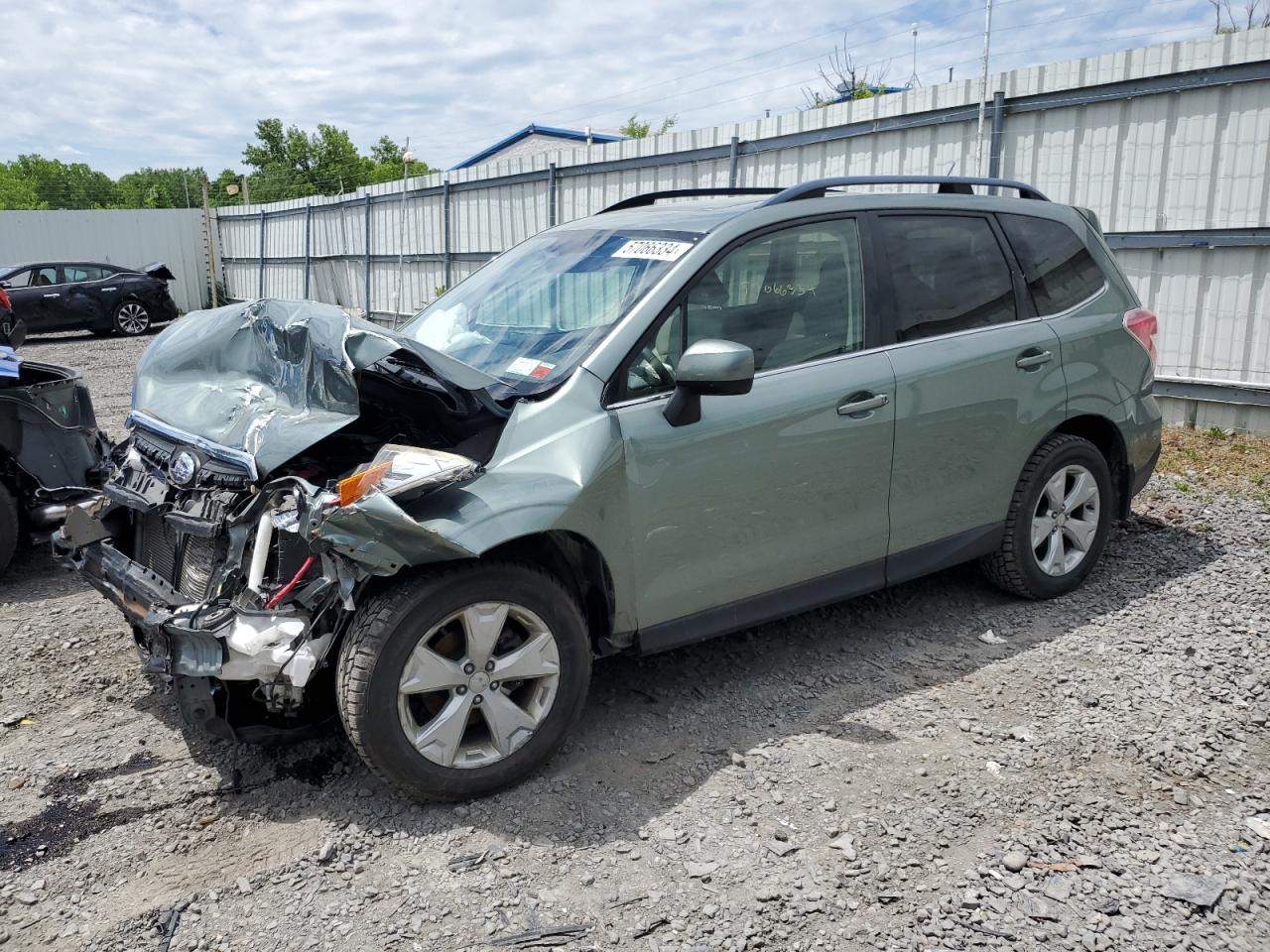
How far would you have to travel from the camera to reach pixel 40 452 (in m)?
5.15

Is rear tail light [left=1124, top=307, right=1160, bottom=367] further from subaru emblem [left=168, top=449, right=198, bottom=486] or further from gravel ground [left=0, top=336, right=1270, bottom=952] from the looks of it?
subaru emblem [left=168, top=449, right=198, bottom=486]

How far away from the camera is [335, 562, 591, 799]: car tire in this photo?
2.94 m

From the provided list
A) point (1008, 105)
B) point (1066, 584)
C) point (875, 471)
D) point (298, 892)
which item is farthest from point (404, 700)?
point (1008, 105)

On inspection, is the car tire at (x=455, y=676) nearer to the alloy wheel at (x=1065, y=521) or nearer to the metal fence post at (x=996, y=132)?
the alloy wheel at (x=1065, y=521)

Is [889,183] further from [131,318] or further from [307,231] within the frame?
[307,231]

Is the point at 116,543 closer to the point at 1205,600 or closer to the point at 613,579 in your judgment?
the point at 613,579

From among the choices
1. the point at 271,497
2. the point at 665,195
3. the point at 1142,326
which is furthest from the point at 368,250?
the point at 271,497

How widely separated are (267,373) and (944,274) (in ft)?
8.97

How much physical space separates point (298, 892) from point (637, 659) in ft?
5.82

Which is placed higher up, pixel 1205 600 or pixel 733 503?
pixel 733 503

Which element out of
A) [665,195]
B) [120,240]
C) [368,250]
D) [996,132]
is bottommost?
[665,195]

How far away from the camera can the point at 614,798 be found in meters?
3.25

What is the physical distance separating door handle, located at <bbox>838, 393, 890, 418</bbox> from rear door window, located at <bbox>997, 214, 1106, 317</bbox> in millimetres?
1160

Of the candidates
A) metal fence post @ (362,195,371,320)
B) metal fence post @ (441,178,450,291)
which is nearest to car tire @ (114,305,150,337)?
metal fence post @ (362,195,371,320)
